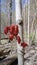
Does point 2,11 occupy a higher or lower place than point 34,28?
higher

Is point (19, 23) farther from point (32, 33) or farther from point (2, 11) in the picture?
point (32, 33)

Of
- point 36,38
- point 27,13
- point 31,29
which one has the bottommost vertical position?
point 36,38

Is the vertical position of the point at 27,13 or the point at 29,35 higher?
the point at 27,13

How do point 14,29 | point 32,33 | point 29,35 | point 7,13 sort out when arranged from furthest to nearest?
point 32,33 → point 29,35 → point 7,13 → point 14,29

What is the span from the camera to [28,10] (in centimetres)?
345

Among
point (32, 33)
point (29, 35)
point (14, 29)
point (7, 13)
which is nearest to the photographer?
point (14, 29)

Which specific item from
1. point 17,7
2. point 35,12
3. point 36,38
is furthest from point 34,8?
point 17,7

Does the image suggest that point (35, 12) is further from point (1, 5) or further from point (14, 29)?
Result: point (14, 29)

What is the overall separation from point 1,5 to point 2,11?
13 centimetres

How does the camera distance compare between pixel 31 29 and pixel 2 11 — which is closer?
pixel 2 11

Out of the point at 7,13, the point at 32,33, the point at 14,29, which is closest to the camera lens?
the point at 14,29

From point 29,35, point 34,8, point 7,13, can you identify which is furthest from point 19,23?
point 34,8

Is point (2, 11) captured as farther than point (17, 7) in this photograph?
Yes

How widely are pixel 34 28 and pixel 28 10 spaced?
47cm
